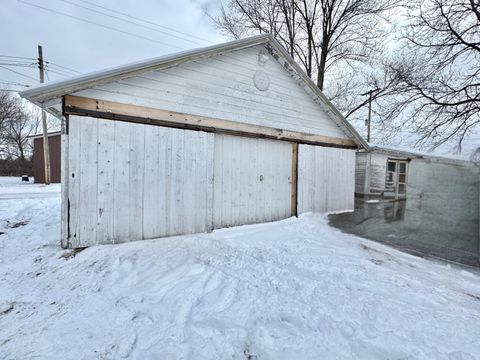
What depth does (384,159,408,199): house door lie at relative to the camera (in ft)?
45.7

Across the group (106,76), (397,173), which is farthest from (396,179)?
(106,76)

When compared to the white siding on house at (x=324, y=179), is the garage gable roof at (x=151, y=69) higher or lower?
higher

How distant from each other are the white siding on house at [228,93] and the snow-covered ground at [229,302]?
2826 millimetres

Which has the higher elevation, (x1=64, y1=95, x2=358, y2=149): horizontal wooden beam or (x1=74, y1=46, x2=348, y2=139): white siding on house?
(x1=74, y1=46, x2=348, y2=139): white siding on house

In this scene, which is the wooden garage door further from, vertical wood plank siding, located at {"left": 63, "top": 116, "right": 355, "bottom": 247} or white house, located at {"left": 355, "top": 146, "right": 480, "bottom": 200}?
white house, located at {"left": 355, "top": 146, "right": 480, "bottom": 200}

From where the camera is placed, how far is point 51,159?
55.5ft

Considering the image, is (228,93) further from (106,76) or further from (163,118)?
(106,76)

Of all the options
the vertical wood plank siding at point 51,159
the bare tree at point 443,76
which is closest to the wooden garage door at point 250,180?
the bare tree at point 443,76

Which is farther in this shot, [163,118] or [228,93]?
[228,93]

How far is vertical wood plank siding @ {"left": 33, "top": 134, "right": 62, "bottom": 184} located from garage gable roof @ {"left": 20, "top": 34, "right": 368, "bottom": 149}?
1582 cm

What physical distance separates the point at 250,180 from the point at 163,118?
2627 millimetres

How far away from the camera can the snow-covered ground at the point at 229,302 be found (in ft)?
6.90

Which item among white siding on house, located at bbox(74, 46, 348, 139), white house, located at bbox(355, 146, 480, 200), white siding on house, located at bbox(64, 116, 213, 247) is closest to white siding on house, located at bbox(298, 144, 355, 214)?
white siding on house, located at bbox(74, 46, 348, 139)

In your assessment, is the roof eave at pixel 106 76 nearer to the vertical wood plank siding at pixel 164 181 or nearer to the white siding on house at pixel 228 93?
the white siding on house at pixel 228 93
